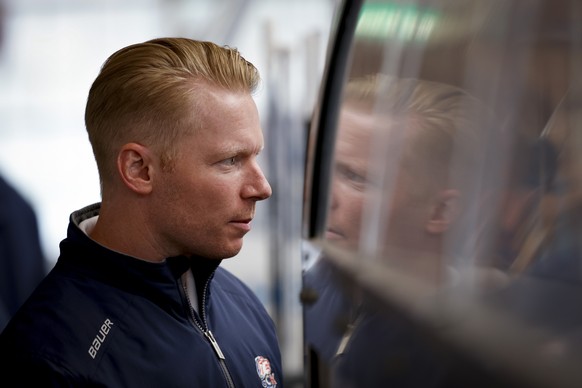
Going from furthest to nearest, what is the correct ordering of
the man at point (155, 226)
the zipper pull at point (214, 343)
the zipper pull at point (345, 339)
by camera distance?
the zipper pull at point (214, 343) → the man at point (155, 226) → the zipper pull at point (345, 339)

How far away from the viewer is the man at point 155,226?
1144mm

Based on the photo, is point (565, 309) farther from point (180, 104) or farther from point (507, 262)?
point (180, 104)

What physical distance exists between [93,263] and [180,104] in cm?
25

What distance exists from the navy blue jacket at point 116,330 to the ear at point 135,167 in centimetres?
10

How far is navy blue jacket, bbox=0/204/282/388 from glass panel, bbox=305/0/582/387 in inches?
9.0

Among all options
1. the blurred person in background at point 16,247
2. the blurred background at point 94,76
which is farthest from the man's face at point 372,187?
the blurred background at point 94,76

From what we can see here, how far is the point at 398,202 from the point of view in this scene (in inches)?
35.2

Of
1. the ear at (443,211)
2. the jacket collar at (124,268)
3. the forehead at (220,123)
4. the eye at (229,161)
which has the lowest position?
the jacket collar at (124,268)

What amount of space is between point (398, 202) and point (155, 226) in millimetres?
438

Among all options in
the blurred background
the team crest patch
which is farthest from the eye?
the blurred background

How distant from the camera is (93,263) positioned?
1220 millimetres

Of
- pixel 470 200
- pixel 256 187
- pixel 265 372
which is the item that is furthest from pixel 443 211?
pixel 265 372

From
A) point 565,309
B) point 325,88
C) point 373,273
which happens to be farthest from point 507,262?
point 325,88

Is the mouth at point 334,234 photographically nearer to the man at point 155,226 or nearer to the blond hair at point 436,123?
the man at point 155,226
